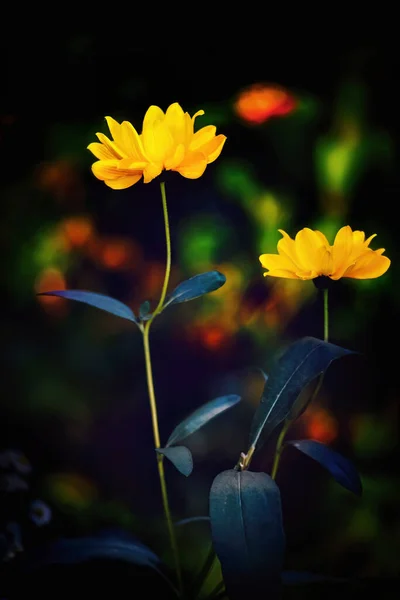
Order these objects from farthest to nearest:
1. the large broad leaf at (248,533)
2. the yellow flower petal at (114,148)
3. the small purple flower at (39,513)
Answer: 1. the small purple flower at (39,513)
2. the yellow flower petal at (114,148)
3. the large broad leaf at (248,533)

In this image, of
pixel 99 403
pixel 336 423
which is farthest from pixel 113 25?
pixel 336 423

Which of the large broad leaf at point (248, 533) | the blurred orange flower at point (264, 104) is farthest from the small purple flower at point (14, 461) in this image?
the blurred orange flower at point (264, 104)

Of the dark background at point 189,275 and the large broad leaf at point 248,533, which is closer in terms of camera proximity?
the large broad leaf at point 248,533

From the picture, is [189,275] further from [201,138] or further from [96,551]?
[96,551]

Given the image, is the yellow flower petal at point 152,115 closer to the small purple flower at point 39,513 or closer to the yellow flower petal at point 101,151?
the yellow flower petal at point 101,151

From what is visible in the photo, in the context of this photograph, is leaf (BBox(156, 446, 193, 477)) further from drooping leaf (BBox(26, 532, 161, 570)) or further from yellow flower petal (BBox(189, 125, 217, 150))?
yellow flower petal (BBox(189, 125, 217, 150))

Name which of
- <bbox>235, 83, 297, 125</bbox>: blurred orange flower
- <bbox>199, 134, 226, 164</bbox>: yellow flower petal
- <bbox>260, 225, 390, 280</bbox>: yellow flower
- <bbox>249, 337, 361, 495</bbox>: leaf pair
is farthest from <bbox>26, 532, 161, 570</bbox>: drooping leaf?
<bbox>235, 83, 297, 125</bbox>: blurred orange flower
